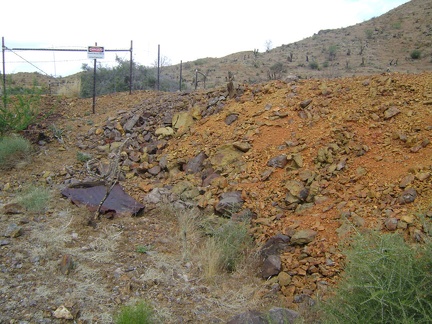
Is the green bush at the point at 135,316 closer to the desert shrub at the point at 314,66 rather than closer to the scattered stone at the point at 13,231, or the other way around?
the scattered stone at the point at 13,231

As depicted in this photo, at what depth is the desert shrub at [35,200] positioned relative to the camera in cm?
573

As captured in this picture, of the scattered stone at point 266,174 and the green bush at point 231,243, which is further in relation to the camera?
the scattered stone at point 266,174

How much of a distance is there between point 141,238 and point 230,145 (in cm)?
233

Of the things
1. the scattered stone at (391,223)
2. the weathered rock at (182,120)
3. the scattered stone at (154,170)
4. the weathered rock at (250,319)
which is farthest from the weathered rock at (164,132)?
the weathered rock at (250,319)

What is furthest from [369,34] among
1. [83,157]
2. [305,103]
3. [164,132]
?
[83,157]

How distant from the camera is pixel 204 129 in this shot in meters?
7.54

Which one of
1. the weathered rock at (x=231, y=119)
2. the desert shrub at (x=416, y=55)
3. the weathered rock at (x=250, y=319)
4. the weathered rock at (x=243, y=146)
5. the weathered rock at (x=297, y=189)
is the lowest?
the weathered rock at (x=250, y=319)

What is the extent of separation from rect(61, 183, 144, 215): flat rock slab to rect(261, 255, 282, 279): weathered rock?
87.2 inches

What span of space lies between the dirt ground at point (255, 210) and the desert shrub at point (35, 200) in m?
0.12

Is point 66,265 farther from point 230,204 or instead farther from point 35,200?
point 230,204

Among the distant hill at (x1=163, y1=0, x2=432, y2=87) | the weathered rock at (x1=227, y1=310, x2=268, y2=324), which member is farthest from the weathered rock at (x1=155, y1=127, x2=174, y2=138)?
the distant hill at (x1=163, y1=0, x2=432, y2=87)

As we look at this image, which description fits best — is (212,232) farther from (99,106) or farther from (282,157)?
(99,106)

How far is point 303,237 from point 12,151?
5821 mm

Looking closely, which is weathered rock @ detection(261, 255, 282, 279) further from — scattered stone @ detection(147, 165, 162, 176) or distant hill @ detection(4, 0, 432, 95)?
distant hill @ detection(4, 0, 432, 95)
